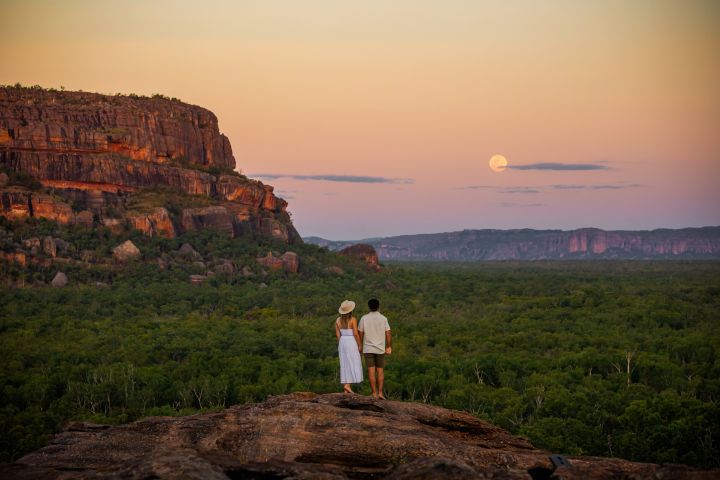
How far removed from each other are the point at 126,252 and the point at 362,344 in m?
88.3

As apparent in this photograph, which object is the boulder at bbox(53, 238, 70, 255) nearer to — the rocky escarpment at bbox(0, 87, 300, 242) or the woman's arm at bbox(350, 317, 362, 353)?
the rocky escarpment at bbox(0, 87, 300, 242)

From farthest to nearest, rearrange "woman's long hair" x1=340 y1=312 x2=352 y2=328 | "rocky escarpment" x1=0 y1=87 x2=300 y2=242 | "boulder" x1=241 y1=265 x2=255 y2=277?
"rocky escarpment" x1=0 y1=87 x2=300 y2=242 → "boulder" x1=241 y1=265 x2=255 y2=277 → "woman's long hair" x1=340 y1=312 x2=352 y2=328

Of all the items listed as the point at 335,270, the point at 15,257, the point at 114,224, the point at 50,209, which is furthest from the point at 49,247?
the point at 335,270

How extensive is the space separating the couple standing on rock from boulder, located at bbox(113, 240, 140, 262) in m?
87.5

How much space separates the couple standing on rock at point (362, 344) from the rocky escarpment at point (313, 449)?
2.14 meters

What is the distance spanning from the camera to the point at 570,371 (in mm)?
49625

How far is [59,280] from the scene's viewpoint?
88.2m

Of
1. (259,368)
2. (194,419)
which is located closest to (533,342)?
(259,368)

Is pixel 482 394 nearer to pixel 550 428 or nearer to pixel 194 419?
pixel 550 428

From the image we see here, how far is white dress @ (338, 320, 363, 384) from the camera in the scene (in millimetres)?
16328

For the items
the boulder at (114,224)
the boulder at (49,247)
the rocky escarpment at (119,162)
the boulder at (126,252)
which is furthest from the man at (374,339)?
the boulder at (114,224)

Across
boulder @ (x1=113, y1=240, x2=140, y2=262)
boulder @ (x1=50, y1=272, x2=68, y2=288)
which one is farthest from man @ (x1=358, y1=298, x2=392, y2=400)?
boulder @ (x1=113, y1=240, x2=140, y2=262)

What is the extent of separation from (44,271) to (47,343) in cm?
3456

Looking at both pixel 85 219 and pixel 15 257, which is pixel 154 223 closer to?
pixel 85 219
